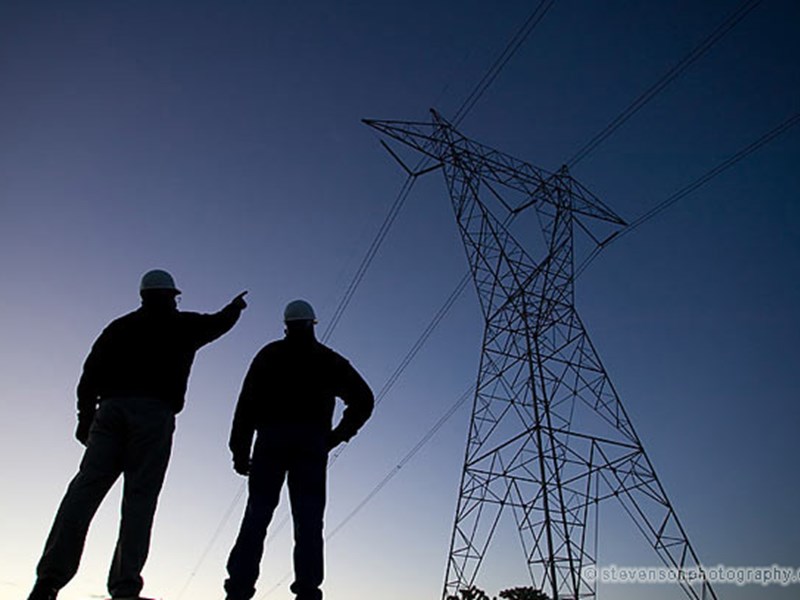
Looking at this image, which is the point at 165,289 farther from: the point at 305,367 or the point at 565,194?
the point at 565,194

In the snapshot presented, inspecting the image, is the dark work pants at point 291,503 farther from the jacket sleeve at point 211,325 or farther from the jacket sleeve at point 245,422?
the jacket sleeve at point 211,325

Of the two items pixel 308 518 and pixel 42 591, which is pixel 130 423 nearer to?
pixel 42 591

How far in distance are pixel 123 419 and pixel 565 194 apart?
17.2 metres

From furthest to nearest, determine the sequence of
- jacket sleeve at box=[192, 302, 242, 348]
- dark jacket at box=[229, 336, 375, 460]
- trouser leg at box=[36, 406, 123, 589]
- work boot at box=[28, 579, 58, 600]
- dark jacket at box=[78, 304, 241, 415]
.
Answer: jacket sleeve at box=[192, 302, 242, 348]
dark jacket at box=[229, 336, 375, 460]
dark jacket at box=[78, 304, 241, 415]
trouser leg at box=[36, 406, 123, 589]
work boot at box=[28, 579, 58, 600]

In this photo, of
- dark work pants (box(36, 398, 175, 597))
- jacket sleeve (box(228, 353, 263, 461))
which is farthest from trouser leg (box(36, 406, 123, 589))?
jacket sleeve (box(228, 353, 263, 461))

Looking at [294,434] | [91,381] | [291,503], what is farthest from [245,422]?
[91,381]

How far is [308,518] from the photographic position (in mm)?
3553

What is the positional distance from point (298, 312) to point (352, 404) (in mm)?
693

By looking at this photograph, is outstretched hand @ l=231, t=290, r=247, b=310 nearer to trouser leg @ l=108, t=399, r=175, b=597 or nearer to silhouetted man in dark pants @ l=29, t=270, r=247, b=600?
silhouetted man in dark pants @ l=29, t=270, r=247, b=600

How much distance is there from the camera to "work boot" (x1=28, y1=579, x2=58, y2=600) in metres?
2.99

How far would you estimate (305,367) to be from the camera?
3.97 m

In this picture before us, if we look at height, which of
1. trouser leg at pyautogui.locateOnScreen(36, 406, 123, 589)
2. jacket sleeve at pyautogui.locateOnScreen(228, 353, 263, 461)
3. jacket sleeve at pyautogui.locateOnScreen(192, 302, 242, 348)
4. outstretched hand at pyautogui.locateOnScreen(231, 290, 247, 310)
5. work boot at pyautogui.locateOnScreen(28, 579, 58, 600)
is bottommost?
work boot at pyautogui.locateOnScreen(28, 579, 58, 600)

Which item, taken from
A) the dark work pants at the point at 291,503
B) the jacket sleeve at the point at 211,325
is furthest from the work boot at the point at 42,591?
the jacket sleeve at the point at 211,325

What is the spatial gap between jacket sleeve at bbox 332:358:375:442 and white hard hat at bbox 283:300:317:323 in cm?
36
